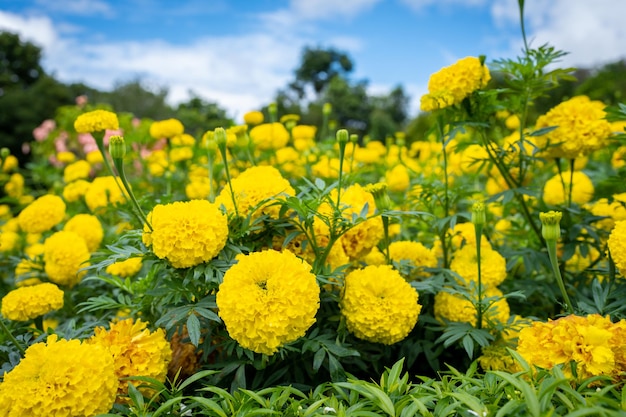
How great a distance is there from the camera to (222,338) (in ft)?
5.07

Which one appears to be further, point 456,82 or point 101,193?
point 101,193

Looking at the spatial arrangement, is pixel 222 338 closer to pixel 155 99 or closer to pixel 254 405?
pixel 254 405

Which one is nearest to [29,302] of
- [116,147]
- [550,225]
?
[116,147]

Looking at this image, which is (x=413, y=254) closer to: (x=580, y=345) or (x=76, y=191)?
(x=580, y=345)

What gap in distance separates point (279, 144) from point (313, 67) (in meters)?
38.5

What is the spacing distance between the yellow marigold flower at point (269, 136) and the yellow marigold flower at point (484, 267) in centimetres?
123

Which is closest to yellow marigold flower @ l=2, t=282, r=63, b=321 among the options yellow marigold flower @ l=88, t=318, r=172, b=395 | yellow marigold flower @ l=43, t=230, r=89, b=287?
yellow marigold flower @ l=43, t=230, r=89, b=287

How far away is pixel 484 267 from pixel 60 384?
4.32 feet

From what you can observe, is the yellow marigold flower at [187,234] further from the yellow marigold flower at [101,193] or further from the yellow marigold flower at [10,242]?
the yellow marigold flower at [10,242]

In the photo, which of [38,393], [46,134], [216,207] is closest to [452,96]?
[216,207]

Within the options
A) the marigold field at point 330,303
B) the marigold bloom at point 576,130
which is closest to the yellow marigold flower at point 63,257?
the marigold field at point 330,303

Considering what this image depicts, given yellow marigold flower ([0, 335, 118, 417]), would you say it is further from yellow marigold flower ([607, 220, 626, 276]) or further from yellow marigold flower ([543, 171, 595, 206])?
yellow marigold flower ([543, 171, 595, 206])

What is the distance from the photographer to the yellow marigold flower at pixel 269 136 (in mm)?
2639

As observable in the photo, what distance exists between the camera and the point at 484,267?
5.84 feet
